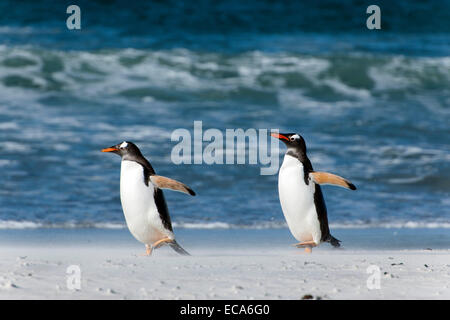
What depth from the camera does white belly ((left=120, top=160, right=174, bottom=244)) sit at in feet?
13.3

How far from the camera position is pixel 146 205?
405 cm

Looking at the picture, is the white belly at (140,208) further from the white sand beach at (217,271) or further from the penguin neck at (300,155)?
the penguin neck at (300,155)

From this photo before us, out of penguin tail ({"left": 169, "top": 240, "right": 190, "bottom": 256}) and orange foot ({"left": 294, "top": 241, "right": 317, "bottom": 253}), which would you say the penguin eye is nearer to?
penguin tail ({"left": 169, "top": 240, "right": 190, "bottom": 256})

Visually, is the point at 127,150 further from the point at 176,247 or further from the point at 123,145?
the point at 176,247

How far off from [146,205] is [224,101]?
22.0 feet

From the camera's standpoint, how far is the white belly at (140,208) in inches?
159

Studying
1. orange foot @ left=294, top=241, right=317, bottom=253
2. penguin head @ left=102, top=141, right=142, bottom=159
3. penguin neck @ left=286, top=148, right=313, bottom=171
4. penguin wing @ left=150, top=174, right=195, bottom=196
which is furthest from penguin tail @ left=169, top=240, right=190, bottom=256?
penguin neck @ left=286, top=148, right=313, bottom=171

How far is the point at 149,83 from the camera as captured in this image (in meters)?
11.5

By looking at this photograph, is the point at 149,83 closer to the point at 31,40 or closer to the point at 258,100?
the point at 258,100

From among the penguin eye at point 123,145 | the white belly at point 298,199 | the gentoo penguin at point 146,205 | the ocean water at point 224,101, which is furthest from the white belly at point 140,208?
the ocean water at point 224,101

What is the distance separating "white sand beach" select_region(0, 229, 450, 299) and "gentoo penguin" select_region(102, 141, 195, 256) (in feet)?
0.44

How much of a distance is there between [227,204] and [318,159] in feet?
5.50

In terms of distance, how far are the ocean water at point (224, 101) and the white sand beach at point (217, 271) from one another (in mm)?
1222
